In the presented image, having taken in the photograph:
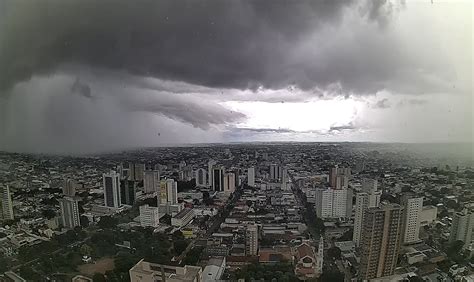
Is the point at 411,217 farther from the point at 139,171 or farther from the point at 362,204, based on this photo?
the point at 139,171

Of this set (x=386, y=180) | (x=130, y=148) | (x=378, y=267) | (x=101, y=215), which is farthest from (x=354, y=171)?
(x=101, y=215)

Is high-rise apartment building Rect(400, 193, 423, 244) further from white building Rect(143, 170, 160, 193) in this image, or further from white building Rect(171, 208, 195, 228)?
white building Rect(143, 170, 160, 193)

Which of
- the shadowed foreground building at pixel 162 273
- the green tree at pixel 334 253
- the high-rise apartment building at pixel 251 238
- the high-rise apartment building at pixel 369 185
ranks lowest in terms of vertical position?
the shadowed foreground building at pixel 162 273

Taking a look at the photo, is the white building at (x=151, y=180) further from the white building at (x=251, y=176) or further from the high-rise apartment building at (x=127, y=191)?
the white building at (x=251, y=176)

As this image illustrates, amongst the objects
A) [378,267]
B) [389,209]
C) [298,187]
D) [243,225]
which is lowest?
[378,267]

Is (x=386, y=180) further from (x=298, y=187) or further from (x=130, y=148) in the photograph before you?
(x=130, y=148)

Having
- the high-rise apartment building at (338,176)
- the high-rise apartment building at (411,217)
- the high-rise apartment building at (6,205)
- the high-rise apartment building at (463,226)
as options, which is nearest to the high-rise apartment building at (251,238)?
the high-rise apartment building at (338,176)

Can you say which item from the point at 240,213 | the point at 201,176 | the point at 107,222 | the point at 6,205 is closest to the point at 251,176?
the point at 240,213
